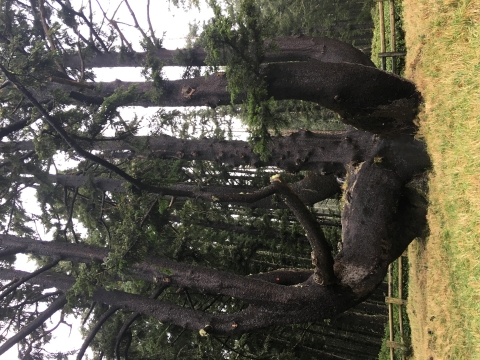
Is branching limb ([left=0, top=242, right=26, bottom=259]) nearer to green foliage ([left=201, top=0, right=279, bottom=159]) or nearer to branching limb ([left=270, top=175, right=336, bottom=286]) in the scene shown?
green foliage ([left=201, top=0, right=279, bottom=159])

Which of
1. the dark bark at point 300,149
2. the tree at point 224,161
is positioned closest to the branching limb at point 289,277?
the tree at point 224,161

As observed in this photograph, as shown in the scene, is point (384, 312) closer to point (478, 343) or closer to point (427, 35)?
point (478, 343)

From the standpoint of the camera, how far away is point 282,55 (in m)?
8.10

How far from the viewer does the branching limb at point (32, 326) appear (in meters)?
6.05

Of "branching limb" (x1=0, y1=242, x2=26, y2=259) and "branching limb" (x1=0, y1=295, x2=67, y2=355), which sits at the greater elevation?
"branching limb" (x1=0, y1=242, x2=26, y2=259)

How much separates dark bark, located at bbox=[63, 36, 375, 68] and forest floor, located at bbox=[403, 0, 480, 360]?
1358mm

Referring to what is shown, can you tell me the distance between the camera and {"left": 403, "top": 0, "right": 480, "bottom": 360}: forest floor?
4328 millimetres

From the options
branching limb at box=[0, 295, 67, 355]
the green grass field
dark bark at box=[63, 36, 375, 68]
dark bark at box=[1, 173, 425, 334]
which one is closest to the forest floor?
the green grass field

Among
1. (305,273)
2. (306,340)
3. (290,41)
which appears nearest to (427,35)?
(290,41)

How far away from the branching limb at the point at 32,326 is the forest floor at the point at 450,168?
5945mm

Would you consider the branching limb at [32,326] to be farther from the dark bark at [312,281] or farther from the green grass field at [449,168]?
the green grass field at [449,168]

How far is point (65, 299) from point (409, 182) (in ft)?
19.7

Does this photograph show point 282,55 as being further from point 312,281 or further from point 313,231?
point 312,281

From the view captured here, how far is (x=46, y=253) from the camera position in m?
6.72
